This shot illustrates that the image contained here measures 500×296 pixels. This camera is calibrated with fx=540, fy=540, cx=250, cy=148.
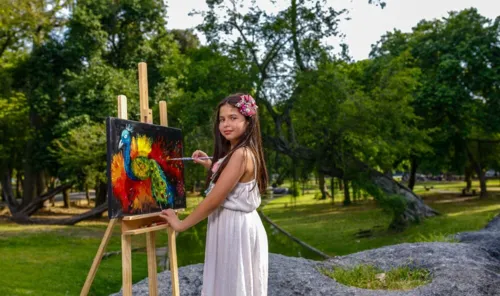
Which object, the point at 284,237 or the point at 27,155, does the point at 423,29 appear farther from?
the point at 27,155

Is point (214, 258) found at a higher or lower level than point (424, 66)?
lower

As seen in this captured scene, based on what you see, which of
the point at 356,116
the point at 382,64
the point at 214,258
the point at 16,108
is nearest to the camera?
the point at 214,258

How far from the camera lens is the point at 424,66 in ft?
68.5

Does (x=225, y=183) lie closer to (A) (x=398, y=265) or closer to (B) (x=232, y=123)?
(B) (x=232, y=123)

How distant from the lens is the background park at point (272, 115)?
1246cm

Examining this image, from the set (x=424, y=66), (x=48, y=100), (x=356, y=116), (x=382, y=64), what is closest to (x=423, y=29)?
(x=424, y=66)

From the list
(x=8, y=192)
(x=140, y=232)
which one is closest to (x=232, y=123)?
(x=140, y=232)

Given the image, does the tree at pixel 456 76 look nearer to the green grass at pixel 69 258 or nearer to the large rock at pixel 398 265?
the green grass at pixel 69 258

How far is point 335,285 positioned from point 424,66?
16.7 m

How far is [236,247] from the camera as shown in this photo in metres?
3.04

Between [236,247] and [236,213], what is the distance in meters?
0.19

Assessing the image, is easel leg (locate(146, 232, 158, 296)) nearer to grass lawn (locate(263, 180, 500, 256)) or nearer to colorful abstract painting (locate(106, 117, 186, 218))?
colorful abstract painting (locate(106, 117, 186, 218))

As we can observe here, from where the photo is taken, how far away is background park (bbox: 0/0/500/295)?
40.9 feet

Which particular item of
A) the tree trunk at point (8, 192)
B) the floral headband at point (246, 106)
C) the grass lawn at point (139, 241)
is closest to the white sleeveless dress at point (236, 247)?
the floral headband at point (246, 106)
